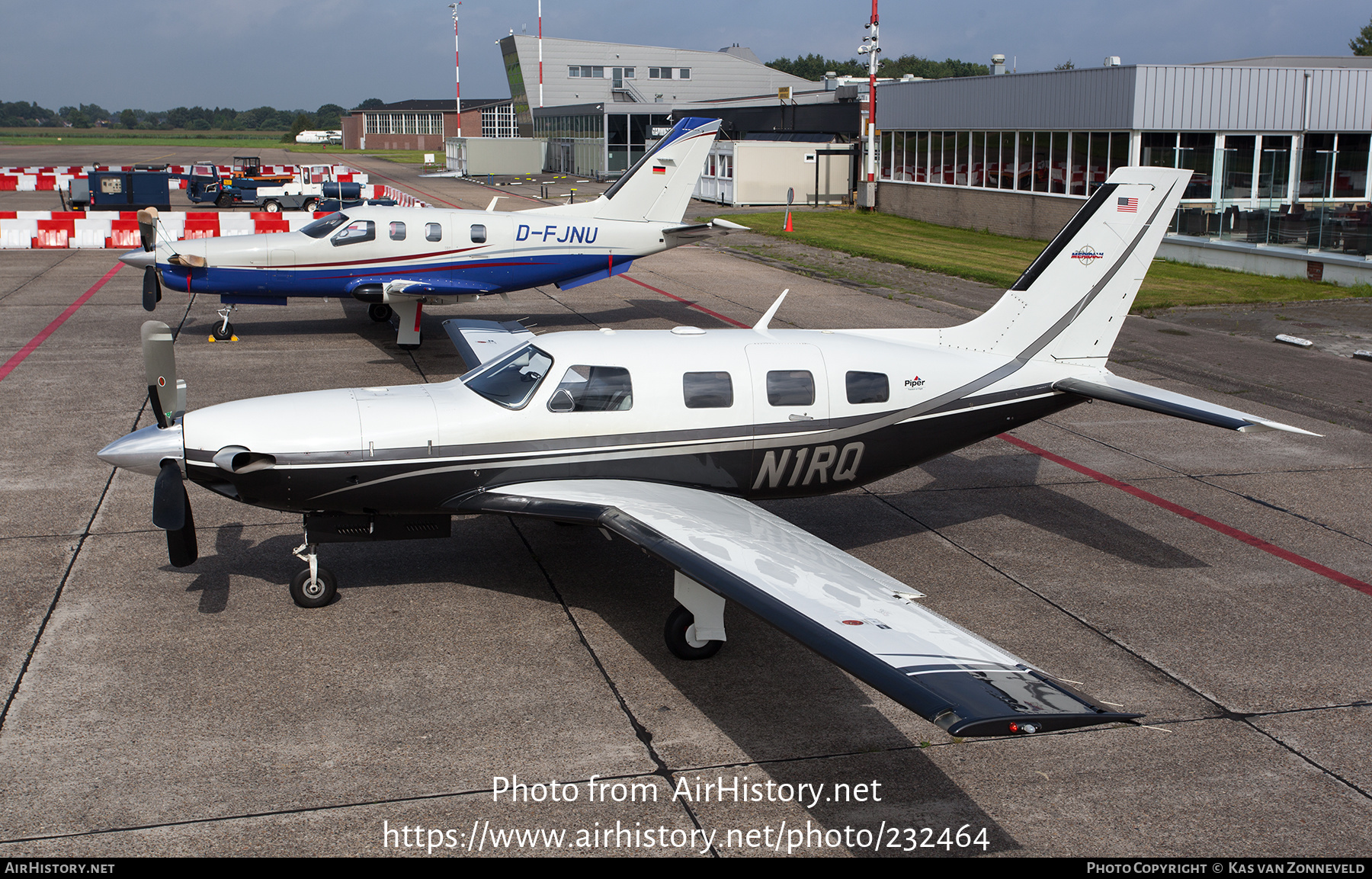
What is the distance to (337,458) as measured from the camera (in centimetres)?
887

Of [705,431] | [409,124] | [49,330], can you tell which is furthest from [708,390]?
[409,124]

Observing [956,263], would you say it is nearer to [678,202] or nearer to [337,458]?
[678,202]

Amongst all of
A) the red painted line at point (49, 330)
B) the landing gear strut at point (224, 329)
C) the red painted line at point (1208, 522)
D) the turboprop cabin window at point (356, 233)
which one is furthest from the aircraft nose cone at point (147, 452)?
the landing gear strut at point (224, 329)

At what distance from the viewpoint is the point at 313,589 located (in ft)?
30.6

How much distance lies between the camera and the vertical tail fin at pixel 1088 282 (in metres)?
11.2

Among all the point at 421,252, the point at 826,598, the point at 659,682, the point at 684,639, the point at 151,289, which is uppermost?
the point at 421,252

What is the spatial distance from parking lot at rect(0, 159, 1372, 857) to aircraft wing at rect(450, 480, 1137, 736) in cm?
97

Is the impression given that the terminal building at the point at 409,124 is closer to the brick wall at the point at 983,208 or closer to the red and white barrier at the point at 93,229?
the brick wall at the point at 983,208

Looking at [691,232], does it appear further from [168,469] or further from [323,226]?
[168,469]

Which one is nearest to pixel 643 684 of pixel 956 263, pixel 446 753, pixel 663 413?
pixel 446 753

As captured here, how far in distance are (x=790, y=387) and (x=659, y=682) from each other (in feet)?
10.3

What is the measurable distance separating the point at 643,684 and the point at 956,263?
2653 centimetres

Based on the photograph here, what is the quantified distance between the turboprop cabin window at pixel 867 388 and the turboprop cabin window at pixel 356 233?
1296cm

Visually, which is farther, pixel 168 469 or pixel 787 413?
pixel 787 413
